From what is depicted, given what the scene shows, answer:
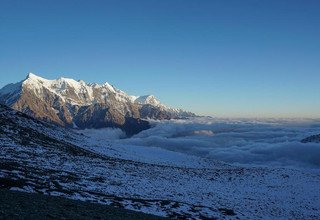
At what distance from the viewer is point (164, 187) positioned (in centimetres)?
4572

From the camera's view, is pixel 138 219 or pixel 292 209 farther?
pixel 292 209

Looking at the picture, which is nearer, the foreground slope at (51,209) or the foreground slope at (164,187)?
the foreground slope at (51,209)

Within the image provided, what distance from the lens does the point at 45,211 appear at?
20.9 m

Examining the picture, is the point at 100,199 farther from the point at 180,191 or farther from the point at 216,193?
the point at 216,193

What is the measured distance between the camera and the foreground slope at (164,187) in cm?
3116

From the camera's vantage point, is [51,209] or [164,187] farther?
[164,187]

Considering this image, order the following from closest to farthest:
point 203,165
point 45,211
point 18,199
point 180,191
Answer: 1. point 45,211
2. point 18,199
3. point 180,191
4. point 203,165

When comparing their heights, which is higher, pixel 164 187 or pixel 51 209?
pixel 51 209

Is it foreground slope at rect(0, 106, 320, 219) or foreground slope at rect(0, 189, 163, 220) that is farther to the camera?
foreground slope at rect(0, 106, 320, 219)

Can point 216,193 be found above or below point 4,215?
below

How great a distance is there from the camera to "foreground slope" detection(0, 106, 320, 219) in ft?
102

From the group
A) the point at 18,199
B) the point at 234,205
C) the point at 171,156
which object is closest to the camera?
the point at 18,199

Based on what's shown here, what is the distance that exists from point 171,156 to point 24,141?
57168mm

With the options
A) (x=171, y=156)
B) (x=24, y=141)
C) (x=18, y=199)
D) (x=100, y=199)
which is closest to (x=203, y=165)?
(x=171, y=156)
